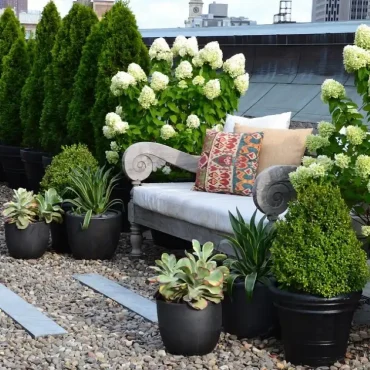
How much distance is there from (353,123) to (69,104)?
450 cm

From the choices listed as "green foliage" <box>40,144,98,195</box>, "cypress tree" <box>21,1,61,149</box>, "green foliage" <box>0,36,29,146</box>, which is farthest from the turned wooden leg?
"green foliage" <box>0,36,29,146</box>

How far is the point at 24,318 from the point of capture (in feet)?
14.8

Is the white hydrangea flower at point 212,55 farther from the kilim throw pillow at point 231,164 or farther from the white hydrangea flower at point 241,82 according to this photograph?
the kilim throw pillow at point 231,164

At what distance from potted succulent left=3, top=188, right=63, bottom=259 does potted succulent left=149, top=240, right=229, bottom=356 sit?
7.60 ft

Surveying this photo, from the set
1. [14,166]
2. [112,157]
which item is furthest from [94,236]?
[14,166]

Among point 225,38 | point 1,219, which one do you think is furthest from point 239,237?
point 225,38

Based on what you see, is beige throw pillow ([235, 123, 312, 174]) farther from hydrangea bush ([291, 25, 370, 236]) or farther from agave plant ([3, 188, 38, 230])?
agave plant ([3, 188, 38, 230])

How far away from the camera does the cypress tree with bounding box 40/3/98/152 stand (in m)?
8.27

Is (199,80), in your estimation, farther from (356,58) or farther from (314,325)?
(314,325)

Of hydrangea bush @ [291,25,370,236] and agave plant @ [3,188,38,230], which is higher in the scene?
hydrangea bush @ [291,25,370,236]

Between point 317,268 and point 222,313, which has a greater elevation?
point 317,268

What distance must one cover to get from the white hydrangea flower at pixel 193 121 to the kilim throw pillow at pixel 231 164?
29.5 inches

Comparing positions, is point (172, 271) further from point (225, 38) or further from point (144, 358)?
point (225, 38)

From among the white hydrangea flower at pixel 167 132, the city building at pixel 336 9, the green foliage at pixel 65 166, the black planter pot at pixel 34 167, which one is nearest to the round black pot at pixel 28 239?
the green foliage at pixel 65 166
